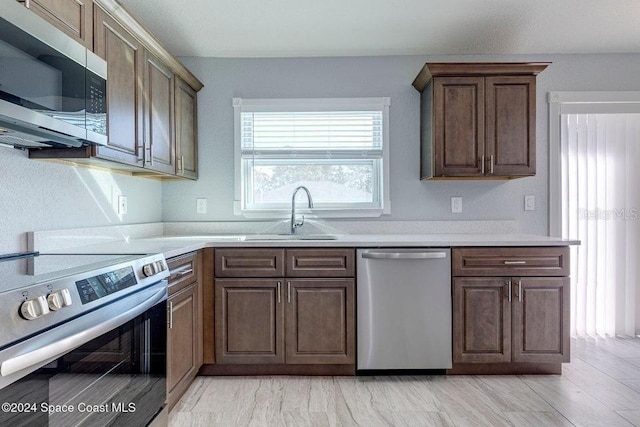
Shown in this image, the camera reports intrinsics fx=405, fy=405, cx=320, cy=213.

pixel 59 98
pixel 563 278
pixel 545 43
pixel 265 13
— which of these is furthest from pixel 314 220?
pixel 545 43

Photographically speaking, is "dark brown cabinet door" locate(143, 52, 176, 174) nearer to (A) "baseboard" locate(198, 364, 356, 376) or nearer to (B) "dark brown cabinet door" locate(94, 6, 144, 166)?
(B) "dark brown cabinet door" locate(94, 6, 144, 166)

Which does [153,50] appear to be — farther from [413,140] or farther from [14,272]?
[413,140]

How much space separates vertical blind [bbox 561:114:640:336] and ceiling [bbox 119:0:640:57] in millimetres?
669

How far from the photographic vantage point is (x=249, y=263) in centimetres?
251

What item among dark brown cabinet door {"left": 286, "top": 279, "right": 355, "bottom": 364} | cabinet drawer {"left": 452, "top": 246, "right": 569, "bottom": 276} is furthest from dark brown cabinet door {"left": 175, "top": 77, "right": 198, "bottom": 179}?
cabinet drawer {"left": 452, "top": 246, "right": 569, "bottom": 276}

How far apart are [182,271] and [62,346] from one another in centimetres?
108

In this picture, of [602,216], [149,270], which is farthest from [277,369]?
[602,216]

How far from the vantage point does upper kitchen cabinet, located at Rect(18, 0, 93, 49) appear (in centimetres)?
150

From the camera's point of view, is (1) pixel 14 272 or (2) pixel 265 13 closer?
(1) pixel 14 272

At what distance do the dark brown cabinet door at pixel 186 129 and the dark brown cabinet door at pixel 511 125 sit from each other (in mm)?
2102

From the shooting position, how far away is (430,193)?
3.17m

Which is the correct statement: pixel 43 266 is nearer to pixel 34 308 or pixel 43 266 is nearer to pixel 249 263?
pixel 34 308

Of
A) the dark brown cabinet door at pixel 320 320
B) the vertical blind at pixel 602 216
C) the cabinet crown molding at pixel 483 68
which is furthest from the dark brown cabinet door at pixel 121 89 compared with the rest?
the vertical blind at pixel 602 216

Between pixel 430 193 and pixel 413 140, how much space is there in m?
0.44
